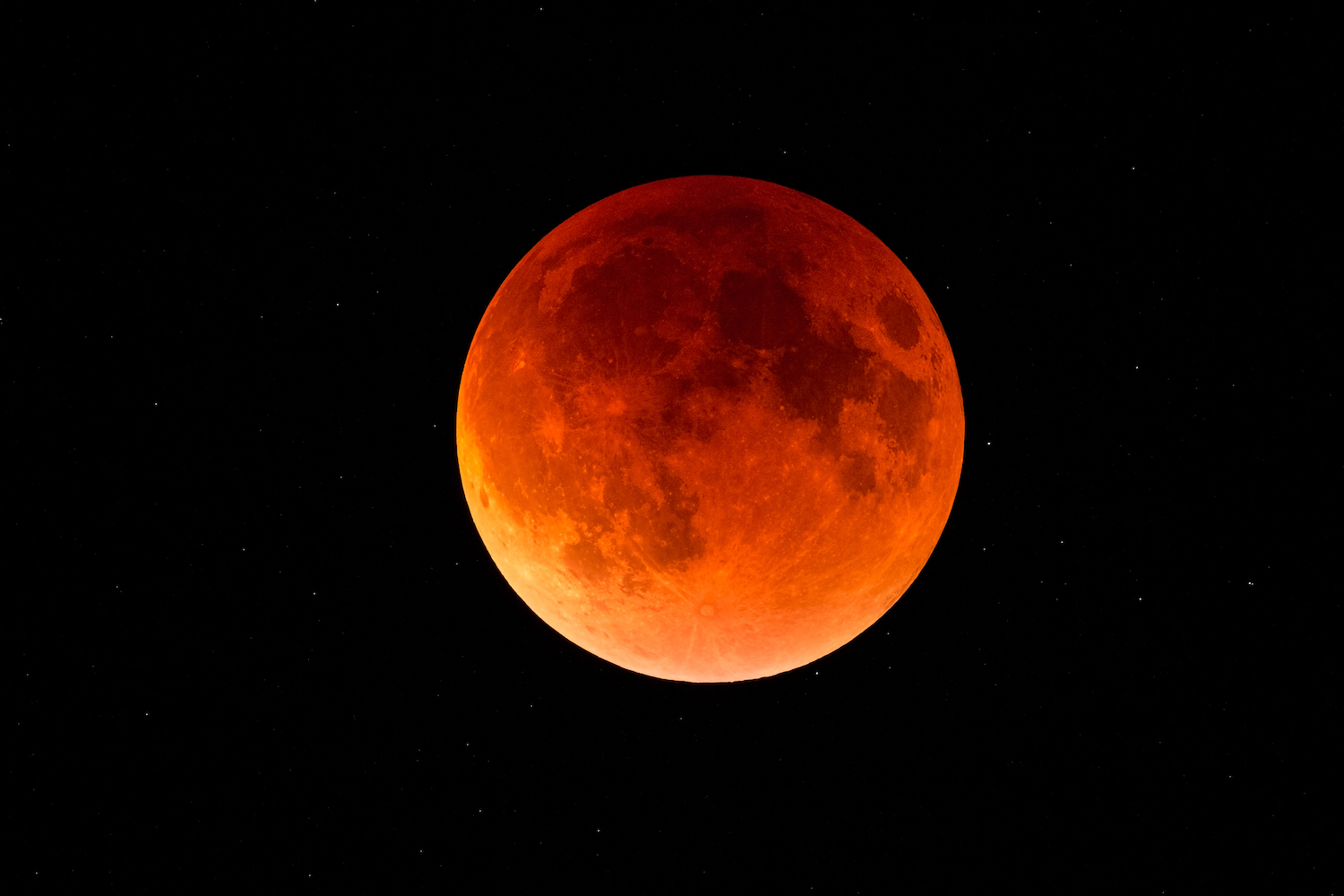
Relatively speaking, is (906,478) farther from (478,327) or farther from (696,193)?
(478,327)

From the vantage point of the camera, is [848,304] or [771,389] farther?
[848,304]

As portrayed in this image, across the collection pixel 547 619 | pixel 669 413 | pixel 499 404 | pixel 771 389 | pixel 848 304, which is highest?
pixel 848 304

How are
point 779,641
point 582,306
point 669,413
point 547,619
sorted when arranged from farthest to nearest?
point 547,619 → point 779,641 → point 582,306 → point 669,413

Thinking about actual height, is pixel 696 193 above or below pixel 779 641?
above

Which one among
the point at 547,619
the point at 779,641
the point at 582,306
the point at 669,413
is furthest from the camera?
the point at 547,619

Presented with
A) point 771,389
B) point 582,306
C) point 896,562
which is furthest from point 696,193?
point 896,562

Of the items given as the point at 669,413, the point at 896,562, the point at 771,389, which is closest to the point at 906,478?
the point at 896,562

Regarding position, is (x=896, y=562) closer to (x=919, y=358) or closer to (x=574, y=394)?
(x=919, y=358)
